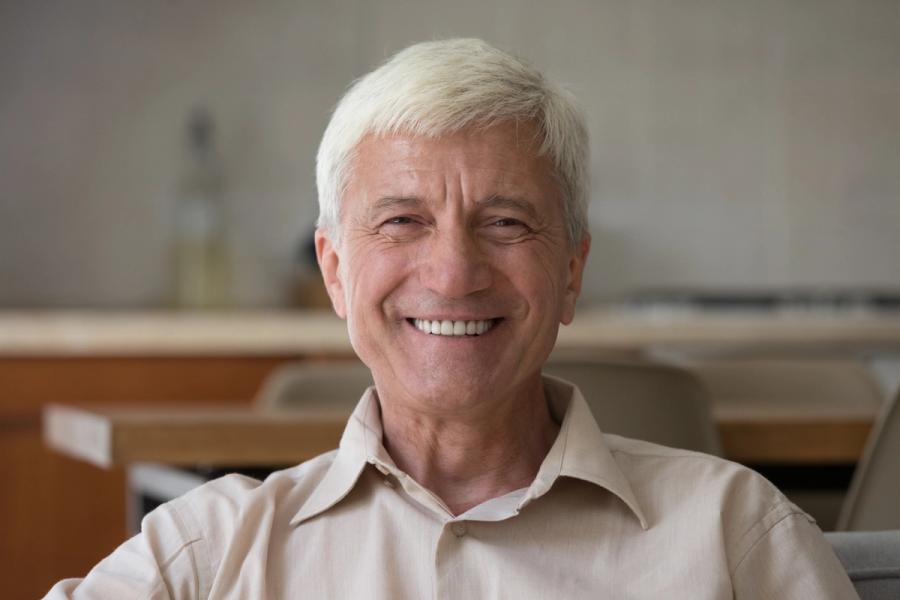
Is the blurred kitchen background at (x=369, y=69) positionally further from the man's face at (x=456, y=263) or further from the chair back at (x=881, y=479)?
the man's face at (x=456, y=263)

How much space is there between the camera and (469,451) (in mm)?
1345

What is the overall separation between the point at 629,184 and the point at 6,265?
2.25 m

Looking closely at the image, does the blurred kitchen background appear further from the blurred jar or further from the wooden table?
the wooden table

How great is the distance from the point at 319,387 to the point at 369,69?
6.97 feet

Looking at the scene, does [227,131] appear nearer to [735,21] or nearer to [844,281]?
[735,21]

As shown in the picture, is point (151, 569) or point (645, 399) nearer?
point (151, 569)

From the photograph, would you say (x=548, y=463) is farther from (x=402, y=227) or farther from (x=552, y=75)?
(x=552, y=75)

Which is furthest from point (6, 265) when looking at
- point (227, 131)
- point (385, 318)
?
point (385, 318)

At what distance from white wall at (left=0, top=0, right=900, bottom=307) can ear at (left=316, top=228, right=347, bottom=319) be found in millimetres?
3597

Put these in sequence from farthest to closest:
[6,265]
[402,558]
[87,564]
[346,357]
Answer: [6,265], [346,357], [87,564], [402,558]

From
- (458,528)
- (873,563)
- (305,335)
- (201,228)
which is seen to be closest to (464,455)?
(458,528)

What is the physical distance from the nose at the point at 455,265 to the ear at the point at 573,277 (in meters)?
0.13

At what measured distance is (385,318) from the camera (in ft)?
4.31

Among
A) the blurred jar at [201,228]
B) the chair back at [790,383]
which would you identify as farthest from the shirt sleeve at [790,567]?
the blurred jar at [201,228]
